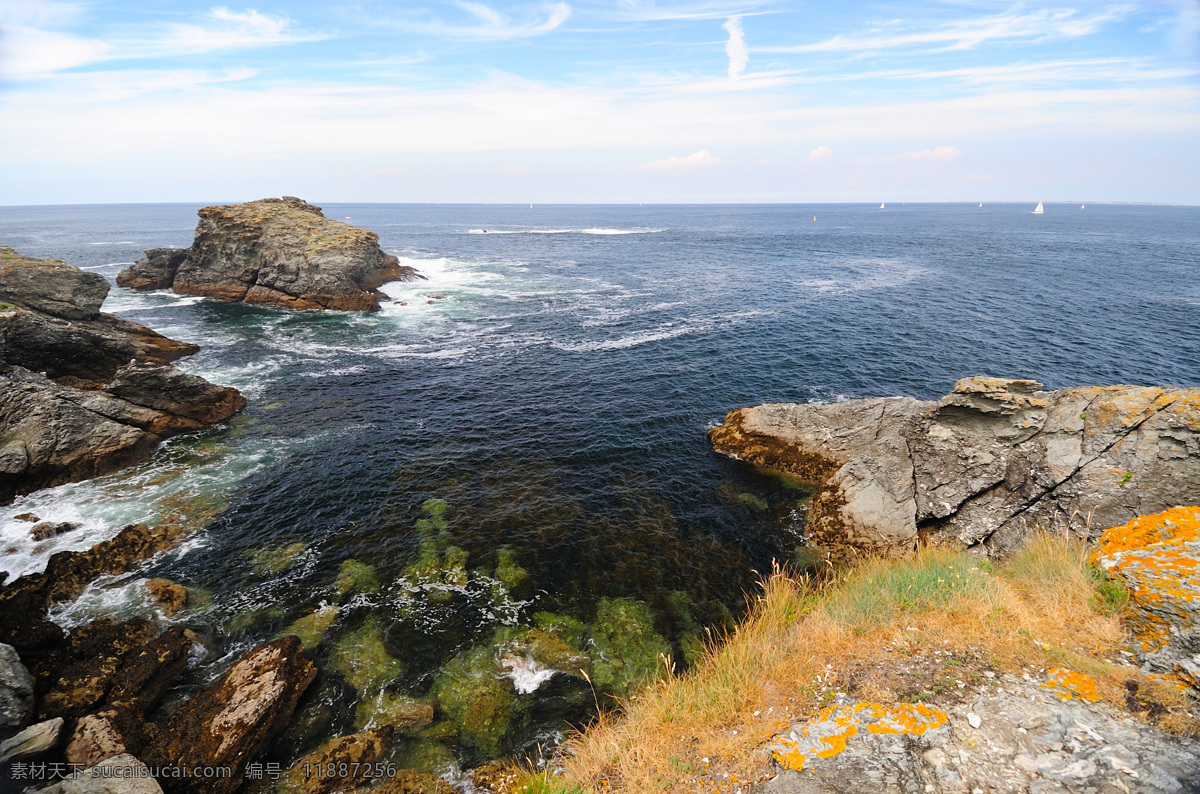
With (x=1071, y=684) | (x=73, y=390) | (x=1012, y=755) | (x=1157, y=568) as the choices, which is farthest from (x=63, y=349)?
(x=1157, y=568)

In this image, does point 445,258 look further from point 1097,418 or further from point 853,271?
point 1097,418

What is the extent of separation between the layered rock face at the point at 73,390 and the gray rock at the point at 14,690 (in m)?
13.7

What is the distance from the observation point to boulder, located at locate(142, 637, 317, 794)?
1155 centimetres

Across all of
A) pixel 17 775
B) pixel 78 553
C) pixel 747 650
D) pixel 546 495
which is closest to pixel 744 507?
pixel 546 495

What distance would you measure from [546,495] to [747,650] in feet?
44.6

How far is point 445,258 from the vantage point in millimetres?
95125

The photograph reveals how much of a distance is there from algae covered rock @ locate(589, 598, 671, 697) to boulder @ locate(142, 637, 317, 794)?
8408mm

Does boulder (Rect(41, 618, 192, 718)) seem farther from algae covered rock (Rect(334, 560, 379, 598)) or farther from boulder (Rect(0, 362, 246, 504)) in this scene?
boulder (Rect(0, 362, 246, 504))

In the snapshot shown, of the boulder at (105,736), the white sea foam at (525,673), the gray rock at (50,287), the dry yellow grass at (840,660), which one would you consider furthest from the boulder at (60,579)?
the gray rock at (50,287)

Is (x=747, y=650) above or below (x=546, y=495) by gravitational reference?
above

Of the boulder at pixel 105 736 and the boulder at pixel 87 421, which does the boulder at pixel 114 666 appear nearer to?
the boulder at pixel 105 736

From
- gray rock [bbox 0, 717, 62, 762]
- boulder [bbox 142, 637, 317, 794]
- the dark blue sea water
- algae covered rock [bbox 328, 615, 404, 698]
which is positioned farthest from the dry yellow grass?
gray rock [bbox 0, 717, 62, 762]

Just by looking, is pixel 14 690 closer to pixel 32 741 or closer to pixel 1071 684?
pixel 32 741

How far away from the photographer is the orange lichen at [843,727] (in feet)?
24.8
